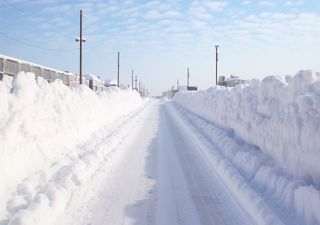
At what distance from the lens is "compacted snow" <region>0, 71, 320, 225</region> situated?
620cm

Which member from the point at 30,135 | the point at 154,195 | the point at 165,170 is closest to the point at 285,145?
the point at 154,195

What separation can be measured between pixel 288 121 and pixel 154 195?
111 inches

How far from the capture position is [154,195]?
303 inches

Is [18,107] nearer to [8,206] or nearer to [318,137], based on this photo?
[8,206]

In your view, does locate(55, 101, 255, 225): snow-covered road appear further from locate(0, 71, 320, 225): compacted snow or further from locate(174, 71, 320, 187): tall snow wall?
locate(174, 71, 320, 187): tall snow wall

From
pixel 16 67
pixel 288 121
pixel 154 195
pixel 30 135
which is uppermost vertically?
pixel 16 67

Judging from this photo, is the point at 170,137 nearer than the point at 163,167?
No

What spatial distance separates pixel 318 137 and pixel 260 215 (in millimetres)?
1456

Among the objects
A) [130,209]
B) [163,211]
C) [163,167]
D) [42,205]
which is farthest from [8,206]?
[163,167]

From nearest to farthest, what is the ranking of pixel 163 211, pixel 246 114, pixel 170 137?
pixel 163 211, pixel 246 114, pixel 170 137

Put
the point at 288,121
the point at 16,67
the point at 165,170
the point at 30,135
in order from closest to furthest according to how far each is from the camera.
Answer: the point at 288,121, the point at 30,135, the point at 165,170, the point at 16,67

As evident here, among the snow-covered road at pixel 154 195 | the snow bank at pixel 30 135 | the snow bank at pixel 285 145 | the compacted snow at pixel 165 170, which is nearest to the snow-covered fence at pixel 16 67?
the snow bank at pixel 30 135

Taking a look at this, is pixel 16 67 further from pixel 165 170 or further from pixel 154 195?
pixel 154 195

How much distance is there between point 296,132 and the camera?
678 centimetres
